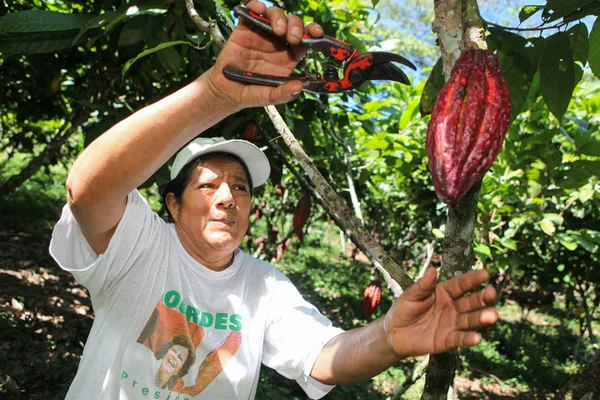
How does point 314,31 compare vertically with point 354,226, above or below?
above

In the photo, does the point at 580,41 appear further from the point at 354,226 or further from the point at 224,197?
the point at 224,197

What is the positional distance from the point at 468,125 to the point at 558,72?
1.74 feet

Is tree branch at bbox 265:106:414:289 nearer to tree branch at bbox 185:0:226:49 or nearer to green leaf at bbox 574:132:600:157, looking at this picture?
tree branch at bbox 185:0:226:49

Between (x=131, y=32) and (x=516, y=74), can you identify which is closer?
(x=516, y=74)

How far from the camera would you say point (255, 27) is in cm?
98

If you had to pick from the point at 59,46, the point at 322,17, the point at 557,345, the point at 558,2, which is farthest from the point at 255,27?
the point at 557,345

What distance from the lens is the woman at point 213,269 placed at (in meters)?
0.97

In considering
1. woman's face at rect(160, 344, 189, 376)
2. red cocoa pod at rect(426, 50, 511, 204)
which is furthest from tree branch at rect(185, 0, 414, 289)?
woman's face at rect(160, 344, 189, 376)

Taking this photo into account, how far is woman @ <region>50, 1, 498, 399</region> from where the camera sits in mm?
971

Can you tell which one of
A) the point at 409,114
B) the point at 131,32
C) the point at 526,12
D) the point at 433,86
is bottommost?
the point at 433,86

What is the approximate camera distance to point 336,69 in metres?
0.98

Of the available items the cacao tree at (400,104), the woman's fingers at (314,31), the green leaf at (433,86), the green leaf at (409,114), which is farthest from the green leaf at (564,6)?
the green leaf at (409,114)

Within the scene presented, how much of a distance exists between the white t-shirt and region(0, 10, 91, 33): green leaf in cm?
74

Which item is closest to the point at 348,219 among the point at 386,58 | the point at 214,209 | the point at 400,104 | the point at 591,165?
the point at 386,58
